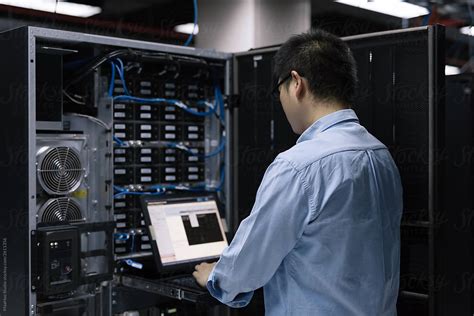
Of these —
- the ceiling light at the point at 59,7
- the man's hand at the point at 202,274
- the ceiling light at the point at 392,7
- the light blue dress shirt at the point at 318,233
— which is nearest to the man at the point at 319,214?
the light blue dress shirt at the point at 318,233

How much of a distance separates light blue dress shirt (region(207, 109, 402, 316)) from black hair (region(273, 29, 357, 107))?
6 cm

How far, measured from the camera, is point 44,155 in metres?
2.03

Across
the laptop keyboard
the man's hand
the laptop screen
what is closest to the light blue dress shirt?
the man's hand

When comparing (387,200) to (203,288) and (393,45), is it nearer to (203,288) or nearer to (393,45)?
(393,45)

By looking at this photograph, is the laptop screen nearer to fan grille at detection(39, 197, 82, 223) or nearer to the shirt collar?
fan grille at detection(39, 197, 82, 223)

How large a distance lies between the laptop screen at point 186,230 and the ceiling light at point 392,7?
2590 mm

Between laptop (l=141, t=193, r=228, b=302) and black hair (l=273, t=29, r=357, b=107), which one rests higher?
black hair (l=273, t=29, r=357, b=107)

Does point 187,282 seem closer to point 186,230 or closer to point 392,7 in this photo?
point 186,230

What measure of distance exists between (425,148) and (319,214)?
24.0 inches

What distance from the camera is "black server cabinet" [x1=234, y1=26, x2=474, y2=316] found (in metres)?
1.82

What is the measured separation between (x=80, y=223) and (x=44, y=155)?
28 cm

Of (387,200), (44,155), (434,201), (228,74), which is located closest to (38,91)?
(44,155)

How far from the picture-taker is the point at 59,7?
13.6 ft

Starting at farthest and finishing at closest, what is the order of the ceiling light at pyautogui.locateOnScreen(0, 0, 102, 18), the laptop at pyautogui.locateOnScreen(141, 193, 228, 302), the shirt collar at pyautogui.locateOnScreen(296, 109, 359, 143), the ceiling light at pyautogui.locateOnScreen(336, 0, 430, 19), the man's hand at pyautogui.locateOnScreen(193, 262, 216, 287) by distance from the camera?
1. the ceiling light at pyautogui.locateOnScreen(336, 0, 430, 19)
2. the ceiling light at pyautogui.locateOnScreen(0, 0, 102, 18)
3. the laptop at pyautogui.locateOnScreen(141, 193, 228, 302)
4. the man's hand at pyautogui.locateOnScreen(193, 262, 216, 287)
5. the shirt collar at pyautogui.locateOnScreen(296, 109, 359, 143)
